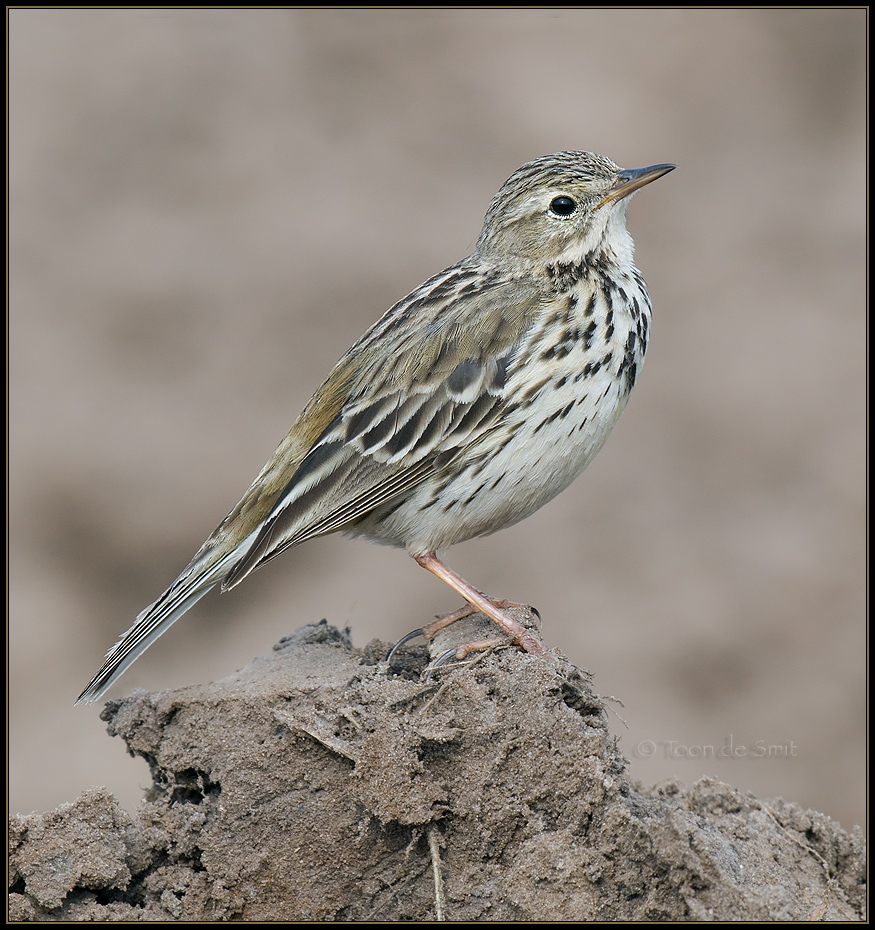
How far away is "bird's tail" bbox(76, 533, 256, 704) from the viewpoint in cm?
563

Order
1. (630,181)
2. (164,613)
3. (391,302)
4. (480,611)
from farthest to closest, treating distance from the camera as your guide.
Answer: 1. (391,302)
2. (630,181)
3. (480,611)
4. (164,613)

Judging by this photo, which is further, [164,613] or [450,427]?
[450,427]

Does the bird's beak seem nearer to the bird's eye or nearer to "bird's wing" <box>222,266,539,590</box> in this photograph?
the bird's eye

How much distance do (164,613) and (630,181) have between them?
3.32m

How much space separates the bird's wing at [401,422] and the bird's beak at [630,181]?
78 cm

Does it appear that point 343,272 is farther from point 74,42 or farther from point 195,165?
point 74,42

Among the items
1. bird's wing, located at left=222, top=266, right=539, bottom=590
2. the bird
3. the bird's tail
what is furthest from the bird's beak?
the bird's tail

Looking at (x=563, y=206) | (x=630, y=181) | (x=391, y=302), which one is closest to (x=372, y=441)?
(x=563, y=206)

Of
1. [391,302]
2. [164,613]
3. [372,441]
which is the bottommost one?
[164,613]

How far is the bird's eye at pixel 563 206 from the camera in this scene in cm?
624

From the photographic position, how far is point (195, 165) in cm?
1528

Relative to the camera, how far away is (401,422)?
230 inches

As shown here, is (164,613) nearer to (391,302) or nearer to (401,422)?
(401,422)

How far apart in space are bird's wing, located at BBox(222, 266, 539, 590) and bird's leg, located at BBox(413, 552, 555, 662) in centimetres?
45
